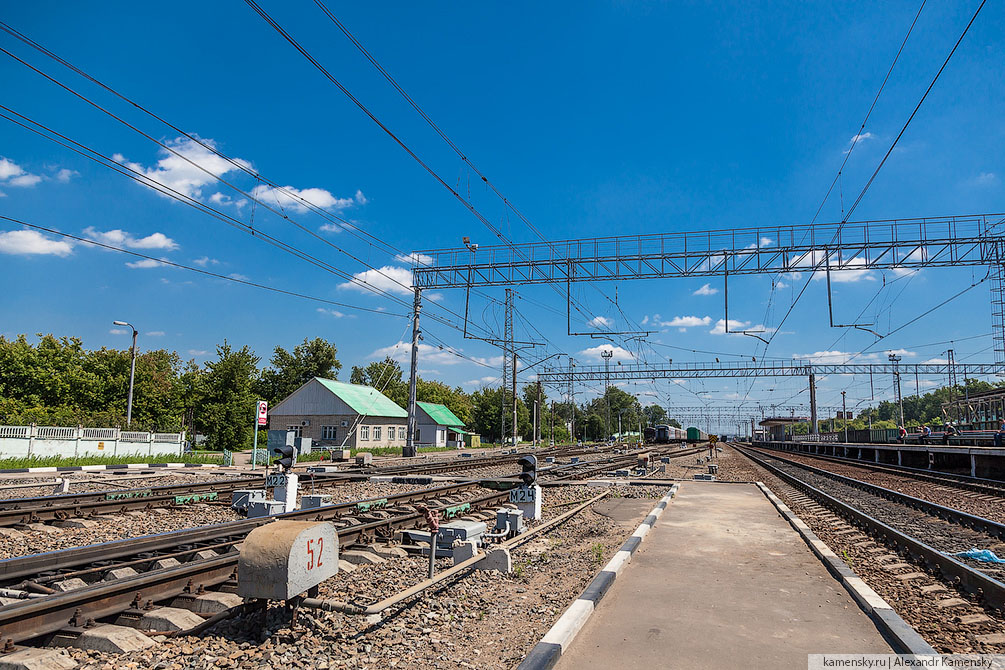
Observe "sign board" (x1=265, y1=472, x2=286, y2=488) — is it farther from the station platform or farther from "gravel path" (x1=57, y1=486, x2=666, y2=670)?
the station platform

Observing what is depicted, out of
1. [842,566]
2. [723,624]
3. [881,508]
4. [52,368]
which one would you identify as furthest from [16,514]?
[52,368]

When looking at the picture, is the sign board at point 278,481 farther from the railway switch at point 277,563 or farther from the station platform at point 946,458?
the station platform at point 946,458

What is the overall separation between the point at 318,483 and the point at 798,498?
14.7 metres

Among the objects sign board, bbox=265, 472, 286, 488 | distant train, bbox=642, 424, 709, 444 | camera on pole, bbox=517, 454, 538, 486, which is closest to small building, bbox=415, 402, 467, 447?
distant train, bbox=642, 424, 709, 444

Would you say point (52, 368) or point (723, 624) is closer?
point (723, 624)

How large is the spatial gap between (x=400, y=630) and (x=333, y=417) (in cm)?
Answer: 5335

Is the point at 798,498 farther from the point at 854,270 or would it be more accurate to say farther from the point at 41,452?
the point at 41,452

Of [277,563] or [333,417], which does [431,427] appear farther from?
[277,563]

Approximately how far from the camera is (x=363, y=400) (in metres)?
60.6

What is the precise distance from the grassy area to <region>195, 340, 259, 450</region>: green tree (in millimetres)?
4930

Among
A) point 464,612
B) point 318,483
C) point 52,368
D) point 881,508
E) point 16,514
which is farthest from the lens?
point 52,368

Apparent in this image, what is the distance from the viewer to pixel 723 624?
581 cm

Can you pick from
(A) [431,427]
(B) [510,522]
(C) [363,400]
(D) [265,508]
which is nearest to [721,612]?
(B) [510,522]

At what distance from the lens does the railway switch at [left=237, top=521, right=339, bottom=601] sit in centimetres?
526
